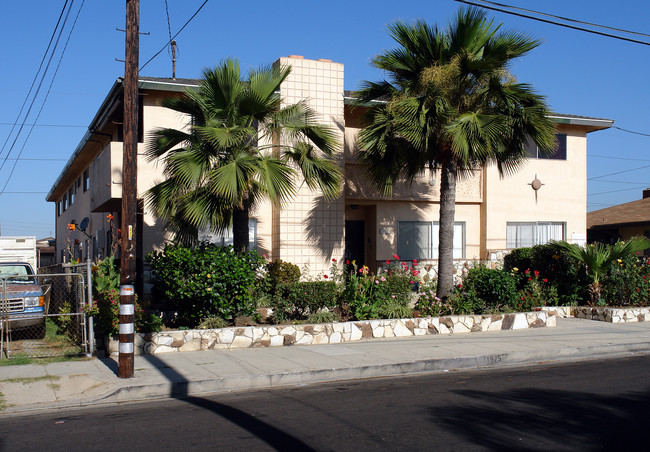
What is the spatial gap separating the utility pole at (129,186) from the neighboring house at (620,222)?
2122 cm

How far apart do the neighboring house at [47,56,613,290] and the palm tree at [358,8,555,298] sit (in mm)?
1727

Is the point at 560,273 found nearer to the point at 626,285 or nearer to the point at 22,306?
the point at 626,285

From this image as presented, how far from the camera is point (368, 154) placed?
50.0 feet

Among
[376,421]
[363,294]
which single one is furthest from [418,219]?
[376,421]

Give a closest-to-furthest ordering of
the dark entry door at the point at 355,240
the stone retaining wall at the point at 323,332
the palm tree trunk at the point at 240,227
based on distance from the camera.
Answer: the stone retaining wall at the point at 323,332 < the palm tree trunk at the point at 240,227 < the dark entry door at the point at 355,240

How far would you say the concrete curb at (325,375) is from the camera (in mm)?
8492

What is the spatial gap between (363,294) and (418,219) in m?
6.88

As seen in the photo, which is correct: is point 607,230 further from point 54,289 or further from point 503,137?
point 54,289

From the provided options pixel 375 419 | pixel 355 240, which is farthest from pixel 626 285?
pixel 375 419

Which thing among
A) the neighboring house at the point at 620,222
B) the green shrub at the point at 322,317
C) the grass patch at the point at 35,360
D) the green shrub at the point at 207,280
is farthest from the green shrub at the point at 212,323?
the neighboring house at the point at 620,222

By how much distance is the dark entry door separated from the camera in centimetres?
2039

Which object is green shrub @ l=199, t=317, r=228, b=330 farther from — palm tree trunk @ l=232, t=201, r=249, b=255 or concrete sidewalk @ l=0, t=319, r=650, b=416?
palm tree trunk @ l=232, t=201, r=249, b=255

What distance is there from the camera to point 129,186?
933 cm

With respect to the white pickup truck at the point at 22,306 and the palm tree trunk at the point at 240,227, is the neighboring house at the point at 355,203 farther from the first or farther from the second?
the palm tree trunk at the point at 240,227
